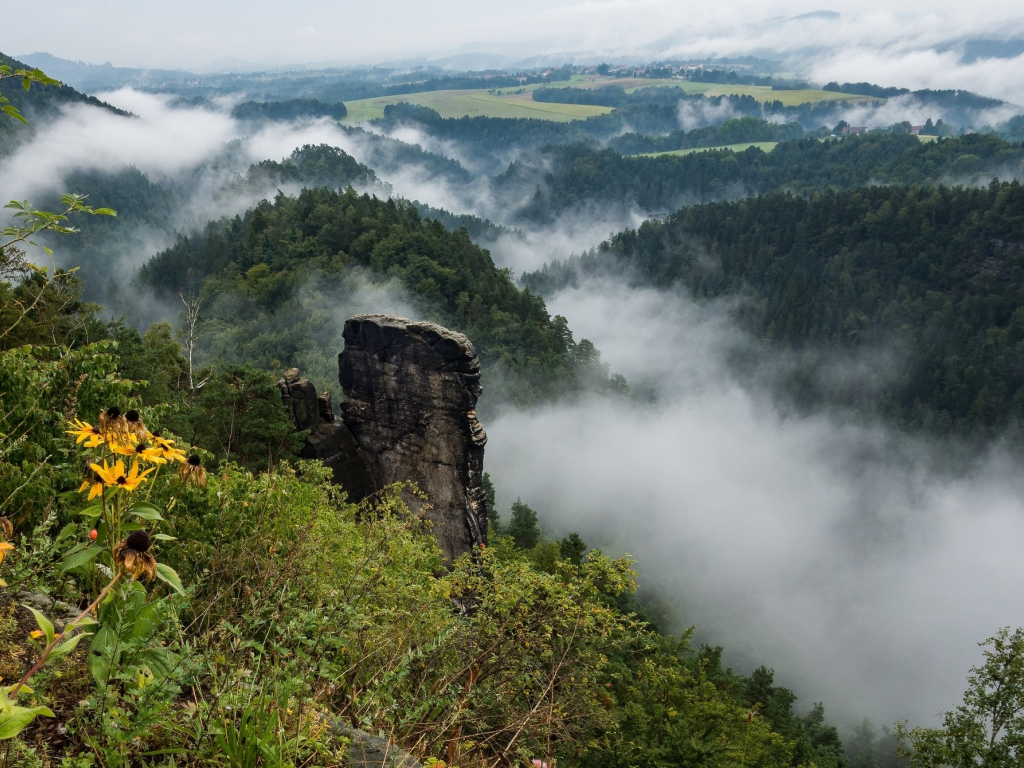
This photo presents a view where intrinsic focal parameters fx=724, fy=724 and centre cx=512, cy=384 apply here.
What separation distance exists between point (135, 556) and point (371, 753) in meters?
2.34

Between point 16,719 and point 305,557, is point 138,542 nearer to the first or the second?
point 16,719

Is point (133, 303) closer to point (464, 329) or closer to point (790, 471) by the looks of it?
point (464, 329)


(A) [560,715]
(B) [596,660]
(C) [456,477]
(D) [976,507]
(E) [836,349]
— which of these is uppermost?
(A) [560,715]

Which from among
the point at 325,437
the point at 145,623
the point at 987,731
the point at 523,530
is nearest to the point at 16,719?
the point at 145,623

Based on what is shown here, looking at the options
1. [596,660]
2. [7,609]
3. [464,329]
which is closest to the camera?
[7,609]

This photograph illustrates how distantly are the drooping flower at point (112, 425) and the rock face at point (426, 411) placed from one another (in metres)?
22.4

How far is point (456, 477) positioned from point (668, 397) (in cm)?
11464

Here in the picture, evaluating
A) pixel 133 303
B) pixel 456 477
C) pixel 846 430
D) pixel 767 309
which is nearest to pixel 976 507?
pixel 846 430

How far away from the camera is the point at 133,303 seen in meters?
90.7

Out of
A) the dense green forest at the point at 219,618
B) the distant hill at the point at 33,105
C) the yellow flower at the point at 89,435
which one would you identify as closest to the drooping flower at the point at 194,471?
the dense green forest at the point at 219,618

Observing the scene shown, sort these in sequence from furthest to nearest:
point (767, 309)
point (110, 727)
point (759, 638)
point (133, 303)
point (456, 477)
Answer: point (767, 309) → point (133, 303) → point (759, 638) → point (456, 477) → point (110, 727)

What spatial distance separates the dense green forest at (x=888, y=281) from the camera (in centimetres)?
11656

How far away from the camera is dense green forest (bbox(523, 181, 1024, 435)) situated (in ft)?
382

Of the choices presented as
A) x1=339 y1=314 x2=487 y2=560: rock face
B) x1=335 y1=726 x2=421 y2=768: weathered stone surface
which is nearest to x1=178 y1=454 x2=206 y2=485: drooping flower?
x1=335 y1=726 x2=421 y2=768: weathered stone surface
